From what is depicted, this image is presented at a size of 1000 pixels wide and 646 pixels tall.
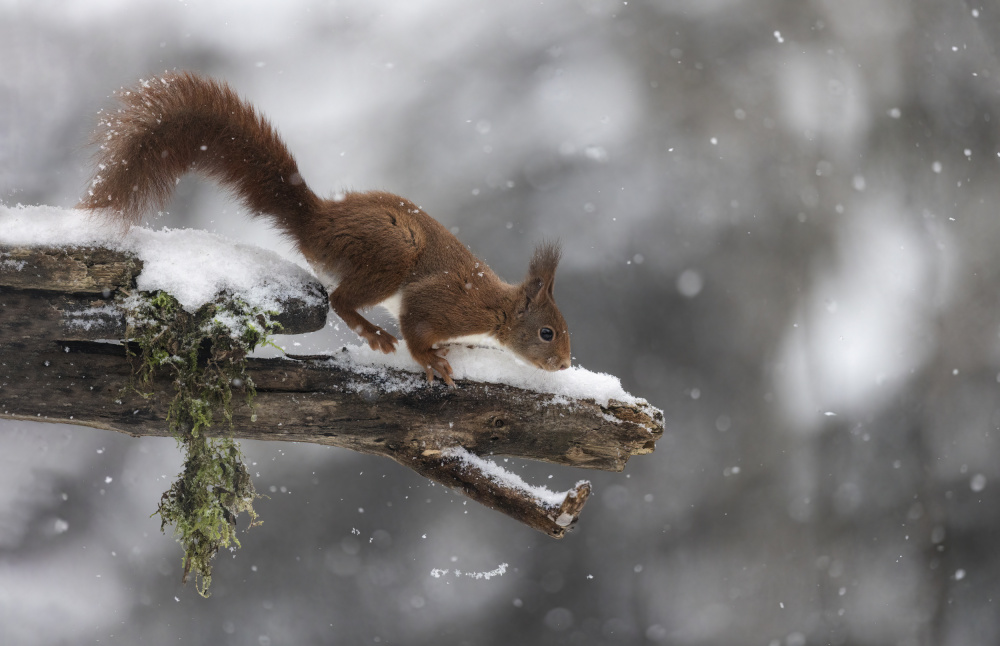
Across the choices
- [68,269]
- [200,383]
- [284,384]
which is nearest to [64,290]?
[68,269]

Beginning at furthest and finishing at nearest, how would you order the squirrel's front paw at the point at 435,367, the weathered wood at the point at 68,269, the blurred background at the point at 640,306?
the blurred background at the point at 640,306, the squirrel's front paw at the point at 435,367, the weathered wood at the point at 68,269

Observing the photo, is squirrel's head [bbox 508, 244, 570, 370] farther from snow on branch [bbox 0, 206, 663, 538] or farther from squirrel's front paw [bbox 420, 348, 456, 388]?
squirrel's front paw [bbox 420, 348, 456, 388]

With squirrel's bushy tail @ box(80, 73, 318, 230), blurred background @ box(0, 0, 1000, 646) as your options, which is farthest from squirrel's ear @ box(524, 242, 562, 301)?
blurred background @ box(0, 0, 1000, 646)

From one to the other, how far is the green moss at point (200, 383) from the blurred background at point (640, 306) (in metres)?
1.13

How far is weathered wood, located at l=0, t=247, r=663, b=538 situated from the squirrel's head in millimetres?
93

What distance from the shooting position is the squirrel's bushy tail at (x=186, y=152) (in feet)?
4.43

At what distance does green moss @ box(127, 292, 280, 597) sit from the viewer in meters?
1.32

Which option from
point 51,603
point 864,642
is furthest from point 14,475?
point 864,642

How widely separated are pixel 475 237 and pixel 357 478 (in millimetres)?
1091

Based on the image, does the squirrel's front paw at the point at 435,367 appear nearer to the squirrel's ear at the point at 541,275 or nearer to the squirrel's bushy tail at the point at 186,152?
the squirrel's ear at the point at 541,275

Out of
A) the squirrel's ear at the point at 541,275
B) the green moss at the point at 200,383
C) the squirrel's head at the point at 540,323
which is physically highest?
the squirrel's ear at the point at 541,275

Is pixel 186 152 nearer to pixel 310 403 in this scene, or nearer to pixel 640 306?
pixel 310 403

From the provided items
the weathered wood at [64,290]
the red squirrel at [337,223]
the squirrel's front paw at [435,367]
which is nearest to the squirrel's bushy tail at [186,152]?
the red squirrel at [337,223]

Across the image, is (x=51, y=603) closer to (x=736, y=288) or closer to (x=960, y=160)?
(x=736, y=288)
